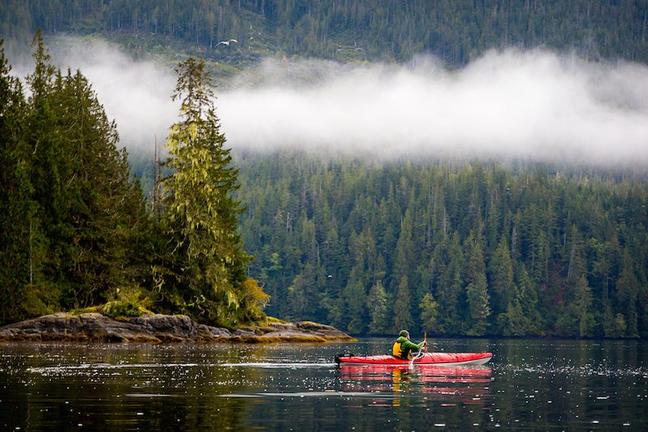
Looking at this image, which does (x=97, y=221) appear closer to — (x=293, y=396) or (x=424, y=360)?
(x=424, y=360)

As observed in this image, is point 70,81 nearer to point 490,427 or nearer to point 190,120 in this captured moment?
point 190,120

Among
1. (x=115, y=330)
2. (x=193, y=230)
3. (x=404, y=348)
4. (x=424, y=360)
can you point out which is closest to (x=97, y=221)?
(x=193, y=230)

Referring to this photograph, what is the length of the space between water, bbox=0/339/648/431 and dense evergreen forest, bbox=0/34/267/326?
2482 centimetres

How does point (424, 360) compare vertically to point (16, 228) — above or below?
below

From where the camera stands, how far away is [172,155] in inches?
4151

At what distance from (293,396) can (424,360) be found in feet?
76.3

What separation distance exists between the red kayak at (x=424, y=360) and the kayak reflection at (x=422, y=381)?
34 centimetres

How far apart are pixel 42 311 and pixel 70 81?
28.3 metres

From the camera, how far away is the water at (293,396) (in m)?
36.2

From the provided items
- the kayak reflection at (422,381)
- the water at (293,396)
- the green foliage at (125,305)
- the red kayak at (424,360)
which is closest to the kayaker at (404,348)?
the red kayak at (424,360)

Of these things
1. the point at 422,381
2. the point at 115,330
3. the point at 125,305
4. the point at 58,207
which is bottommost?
the point at 422,381

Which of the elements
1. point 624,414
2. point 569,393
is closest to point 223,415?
point 624,414

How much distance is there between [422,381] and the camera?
5550 cm

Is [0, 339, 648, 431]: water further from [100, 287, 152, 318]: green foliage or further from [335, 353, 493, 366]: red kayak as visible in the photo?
[100, 287, 152, 318]: green foliage
